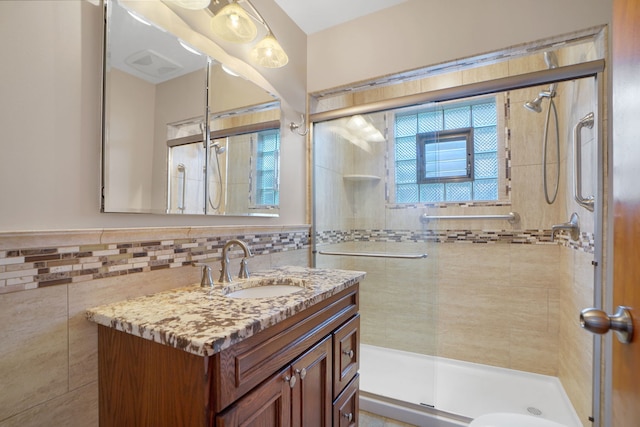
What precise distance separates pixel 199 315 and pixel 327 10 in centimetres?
196

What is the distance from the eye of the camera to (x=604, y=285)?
1.38 metres

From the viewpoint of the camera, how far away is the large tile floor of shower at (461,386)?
179cm

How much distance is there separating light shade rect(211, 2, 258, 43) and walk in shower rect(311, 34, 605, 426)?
2.66ft

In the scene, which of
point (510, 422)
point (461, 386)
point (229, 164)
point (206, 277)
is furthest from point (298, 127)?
point (461, 386)

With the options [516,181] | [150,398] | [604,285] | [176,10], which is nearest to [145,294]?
[150,398]

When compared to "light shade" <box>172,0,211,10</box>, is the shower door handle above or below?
below

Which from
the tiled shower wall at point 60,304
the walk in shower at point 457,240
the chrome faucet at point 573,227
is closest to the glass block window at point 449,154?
the walk in shower at point 457,240

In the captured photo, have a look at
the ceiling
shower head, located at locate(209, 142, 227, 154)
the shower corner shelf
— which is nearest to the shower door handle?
shower head, located at locate(209, 142, 227, 154)

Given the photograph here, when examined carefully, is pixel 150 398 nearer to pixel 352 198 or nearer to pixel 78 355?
pixel 78 355

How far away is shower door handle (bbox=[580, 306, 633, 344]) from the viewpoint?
512 millimetres

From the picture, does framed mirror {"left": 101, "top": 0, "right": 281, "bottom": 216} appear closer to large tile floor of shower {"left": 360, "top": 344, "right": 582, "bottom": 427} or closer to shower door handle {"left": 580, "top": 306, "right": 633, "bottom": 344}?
shower door handle {"left": 580, "top": 306, "right": 633, "bottom": 344}

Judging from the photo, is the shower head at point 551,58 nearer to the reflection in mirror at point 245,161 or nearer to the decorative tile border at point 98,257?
the reflection in mirror at point 245,161

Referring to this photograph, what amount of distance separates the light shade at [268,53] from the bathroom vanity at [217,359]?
120 centimetres

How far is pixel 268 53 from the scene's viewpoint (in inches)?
61.9
